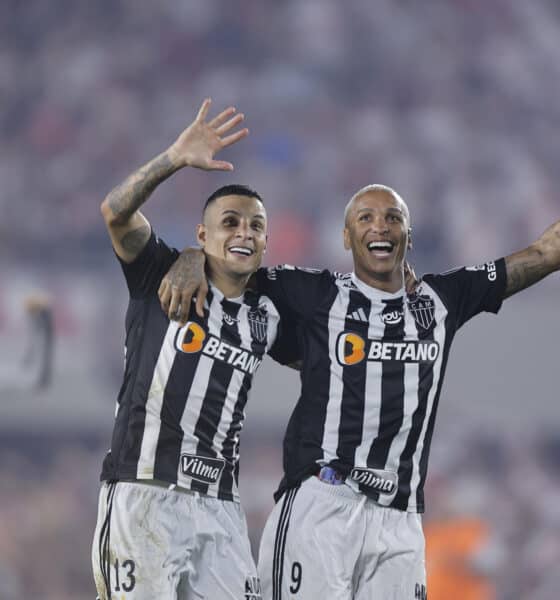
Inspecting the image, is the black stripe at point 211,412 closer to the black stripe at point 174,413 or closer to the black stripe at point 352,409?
the black stripe at point 174,413

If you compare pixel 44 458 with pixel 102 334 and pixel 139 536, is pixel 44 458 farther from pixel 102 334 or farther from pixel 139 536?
pixel 139 536

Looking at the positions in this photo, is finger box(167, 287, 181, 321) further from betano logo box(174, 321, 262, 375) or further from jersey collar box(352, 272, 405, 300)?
jersey collar box(352, 272, 405, 300)

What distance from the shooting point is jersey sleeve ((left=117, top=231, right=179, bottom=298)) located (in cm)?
329

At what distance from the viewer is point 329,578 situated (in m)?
3.14

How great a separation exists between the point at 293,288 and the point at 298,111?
19.4 ft

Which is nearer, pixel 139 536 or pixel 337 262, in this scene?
pixel 139 536

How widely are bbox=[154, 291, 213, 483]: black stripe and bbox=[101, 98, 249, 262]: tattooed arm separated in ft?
Answer: 1.25

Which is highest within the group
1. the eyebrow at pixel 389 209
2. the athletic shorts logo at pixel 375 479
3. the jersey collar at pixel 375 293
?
the eyebrow at pixel 389 209

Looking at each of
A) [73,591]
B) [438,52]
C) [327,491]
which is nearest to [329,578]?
[327,491]

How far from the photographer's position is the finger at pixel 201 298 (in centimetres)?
325

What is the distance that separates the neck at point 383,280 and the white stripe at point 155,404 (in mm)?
700

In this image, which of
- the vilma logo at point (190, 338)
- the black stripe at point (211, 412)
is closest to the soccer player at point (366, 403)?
the vilma logo at point (190, 338)

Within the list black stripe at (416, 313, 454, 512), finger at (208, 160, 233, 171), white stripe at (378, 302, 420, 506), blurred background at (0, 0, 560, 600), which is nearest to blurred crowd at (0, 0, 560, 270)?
blurred background at (0, 0, 560, 600)

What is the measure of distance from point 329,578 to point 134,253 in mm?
1182
